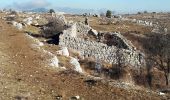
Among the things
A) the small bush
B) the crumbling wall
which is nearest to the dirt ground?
the crumbling wall

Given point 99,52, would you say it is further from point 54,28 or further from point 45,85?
point 45,85

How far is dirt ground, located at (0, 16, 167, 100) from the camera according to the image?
2689cm

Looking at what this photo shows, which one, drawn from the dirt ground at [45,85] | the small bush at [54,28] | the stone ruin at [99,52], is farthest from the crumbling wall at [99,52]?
the dirt ground at [45,85]

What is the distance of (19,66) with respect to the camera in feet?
111

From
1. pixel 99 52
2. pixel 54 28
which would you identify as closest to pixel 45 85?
pixel 99 52

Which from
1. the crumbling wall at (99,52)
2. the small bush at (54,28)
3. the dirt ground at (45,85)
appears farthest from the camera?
the small bush at (54,28)

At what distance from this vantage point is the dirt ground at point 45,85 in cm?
2689

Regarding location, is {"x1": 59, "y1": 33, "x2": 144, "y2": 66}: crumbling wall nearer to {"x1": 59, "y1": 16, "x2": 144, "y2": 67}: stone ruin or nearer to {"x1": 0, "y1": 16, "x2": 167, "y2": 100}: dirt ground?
{"x1": 59, "y1": 16, "x2": 144, "y2": 67}: stone ruin

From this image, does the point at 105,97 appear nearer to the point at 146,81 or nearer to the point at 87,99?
the point at 87,99

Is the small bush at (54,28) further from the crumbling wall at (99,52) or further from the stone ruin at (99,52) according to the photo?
the crumbling wall at (99,52)

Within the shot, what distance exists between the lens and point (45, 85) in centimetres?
2891

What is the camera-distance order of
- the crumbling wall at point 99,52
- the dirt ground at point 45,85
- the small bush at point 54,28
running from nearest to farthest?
1. the dirt ground at point 45,85
2. the crumbling wall at point 99,52
3. the small bush at point 54,28

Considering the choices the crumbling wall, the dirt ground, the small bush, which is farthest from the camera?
the small bush

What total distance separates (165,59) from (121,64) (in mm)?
5606
